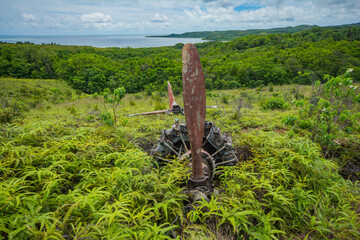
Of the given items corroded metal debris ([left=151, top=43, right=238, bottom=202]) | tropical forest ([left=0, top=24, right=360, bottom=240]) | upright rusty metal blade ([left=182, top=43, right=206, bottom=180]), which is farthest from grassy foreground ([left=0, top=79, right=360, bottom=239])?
upright rusty metal blade ([left=182, top=43, right=206, bottom=180])

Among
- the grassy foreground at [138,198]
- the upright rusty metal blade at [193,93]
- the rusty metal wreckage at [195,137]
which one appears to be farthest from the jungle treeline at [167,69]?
the upright rusty metal blade at [193,93]

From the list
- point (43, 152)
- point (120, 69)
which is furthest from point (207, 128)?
point (120, 69)

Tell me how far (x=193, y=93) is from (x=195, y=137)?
1.82ft

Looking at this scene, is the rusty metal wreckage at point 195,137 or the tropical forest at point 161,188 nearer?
the tropical forest at point 161,188

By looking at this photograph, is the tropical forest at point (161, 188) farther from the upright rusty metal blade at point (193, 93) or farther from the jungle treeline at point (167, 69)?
the jungle treeline at point (167, 69)

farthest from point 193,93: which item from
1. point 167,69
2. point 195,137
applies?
point 167,69

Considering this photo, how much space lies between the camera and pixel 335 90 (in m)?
4.08

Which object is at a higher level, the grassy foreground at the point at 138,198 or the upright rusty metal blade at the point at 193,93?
the upright rusty metal blade at the point at 193,93

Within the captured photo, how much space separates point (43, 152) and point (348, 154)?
19.4ft

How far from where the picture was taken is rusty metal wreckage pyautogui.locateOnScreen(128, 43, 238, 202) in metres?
2.13

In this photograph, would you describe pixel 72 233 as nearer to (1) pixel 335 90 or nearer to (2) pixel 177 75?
(1) pixel 335 90

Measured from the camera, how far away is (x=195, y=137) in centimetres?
238

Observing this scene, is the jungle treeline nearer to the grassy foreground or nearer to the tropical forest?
the tropical forest

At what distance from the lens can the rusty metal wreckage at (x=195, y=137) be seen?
2.13 metres
